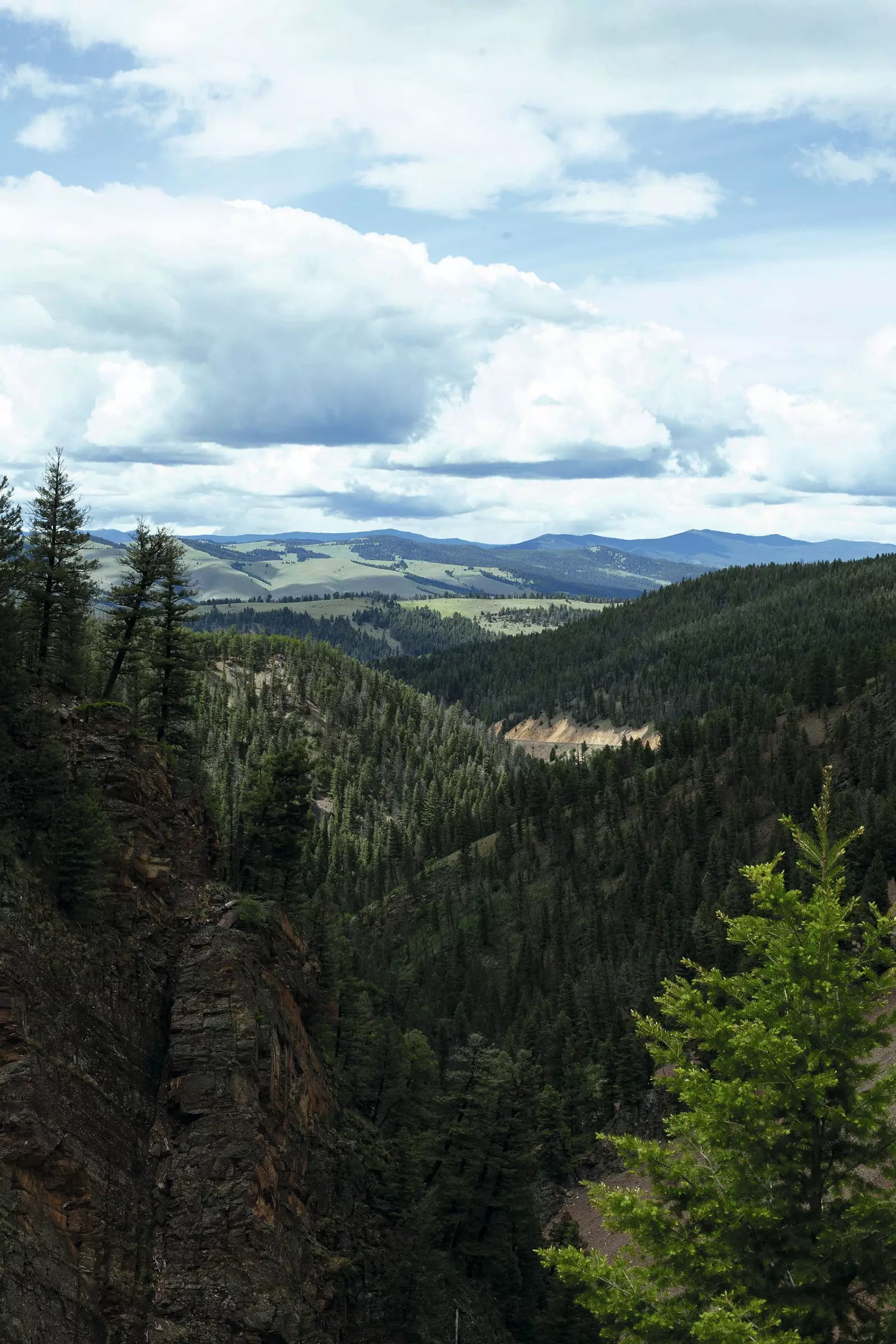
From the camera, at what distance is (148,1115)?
34.5m

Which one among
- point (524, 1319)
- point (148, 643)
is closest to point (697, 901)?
point (524, 1319)

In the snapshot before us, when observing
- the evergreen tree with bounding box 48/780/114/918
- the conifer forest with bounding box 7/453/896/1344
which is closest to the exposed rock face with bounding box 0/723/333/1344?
the conifer forest with bounding box 7/453/896/1344

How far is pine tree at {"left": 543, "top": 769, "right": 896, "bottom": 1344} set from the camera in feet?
64.9

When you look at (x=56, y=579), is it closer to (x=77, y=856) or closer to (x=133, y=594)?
(x=133, y=594)

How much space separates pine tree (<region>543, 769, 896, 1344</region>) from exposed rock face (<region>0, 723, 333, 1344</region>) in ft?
47.8

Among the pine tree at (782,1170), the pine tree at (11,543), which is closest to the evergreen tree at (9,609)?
the pine tree at (11,543)

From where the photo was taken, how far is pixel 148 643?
59.7m

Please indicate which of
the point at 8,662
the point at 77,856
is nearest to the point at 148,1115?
the point at 77,856

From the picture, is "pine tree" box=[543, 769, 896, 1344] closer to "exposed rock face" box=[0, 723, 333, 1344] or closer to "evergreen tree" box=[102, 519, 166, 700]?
"exposed rock face" box=[0, 723, 333, 1344]

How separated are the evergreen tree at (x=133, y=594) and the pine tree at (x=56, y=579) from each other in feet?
6.31

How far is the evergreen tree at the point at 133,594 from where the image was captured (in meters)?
53.0

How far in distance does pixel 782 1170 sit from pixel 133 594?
43.5 metres

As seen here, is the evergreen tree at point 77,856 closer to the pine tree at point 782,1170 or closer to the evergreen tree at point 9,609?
the evergreen tree at point 9,609

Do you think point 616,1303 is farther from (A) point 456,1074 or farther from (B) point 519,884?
(B) point 519,884
